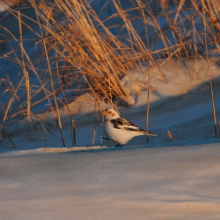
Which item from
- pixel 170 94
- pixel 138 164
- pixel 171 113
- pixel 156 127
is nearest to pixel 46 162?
pixel 138 164

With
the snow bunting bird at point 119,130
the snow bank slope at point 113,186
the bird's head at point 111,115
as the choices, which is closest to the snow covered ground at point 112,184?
the snow bank slope at point 113,186

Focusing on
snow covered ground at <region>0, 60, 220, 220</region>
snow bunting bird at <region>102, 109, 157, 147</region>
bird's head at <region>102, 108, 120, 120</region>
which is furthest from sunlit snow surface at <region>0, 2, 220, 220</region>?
bird's head at <region>102, 108, 120, 120</region>

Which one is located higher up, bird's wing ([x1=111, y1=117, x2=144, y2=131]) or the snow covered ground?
the snow covered ground

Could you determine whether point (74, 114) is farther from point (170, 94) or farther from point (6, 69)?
point (6, 69)

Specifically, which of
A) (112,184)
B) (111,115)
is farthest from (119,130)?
(112,184)

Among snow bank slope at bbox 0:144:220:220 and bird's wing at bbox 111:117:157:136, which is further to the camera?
bird's wing at bbox 111:117:157:136

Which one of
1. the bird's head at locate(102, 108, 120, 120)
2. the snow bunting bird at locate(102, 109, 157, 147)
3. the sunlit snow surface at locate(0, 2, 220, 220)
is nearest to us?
the sunlit snow surface at locate(0, 2, 220, 220)

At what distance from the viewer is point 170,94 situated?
4551 mm

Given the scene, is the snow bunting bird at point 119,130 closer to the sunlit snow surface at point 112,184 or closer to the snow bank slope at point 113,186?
the sunlit snow surface at point 112,184

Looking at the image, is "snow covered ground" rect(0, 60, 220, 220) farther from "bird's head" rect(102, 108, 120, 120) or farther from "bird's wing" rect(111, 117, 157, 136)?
"bird's head" rect(102, 108, 120, 120)

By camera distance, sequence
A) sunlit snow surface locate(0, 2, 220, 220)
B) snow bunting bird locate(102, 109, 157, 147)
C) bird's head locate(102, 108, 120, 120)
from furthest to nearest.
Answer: bird's head locate(102, 108, 120, 120), snow bunting bird locate(102, 109, 157, 147), sunlit snow surface locate(0, 2, 220, 220)

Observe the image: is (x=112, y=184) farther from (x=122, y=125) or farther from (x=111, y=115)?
(x=111, y=115)

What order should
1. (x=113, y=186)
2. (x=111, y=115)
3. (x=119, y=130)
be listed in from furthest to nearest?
(x=111, y=115) < (x=119, y=130) < (x=113, y=186)

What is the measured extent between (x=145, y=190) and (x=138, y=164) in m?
0.33
